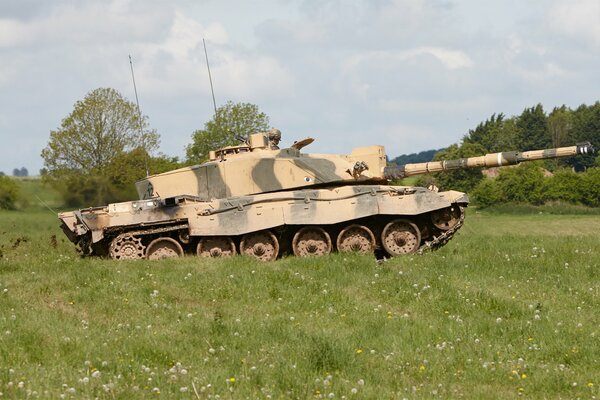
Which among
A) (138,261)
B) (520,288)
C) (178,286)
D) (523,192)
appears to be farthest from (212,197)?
(523,192)

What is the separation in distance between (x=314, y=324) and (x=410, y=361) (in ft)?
8.35

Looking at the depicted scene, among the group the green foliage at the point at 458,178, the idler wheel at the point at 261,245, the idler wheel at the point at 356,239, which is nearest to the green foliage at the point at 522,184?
the green foliage at the point at 458,178

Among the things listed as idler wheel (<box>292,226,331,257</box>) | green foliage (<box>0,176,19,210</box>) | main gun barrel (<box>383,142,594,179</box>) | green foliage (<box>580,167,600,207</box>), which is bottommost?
green foliage (<box>580,167,600,207</box>)

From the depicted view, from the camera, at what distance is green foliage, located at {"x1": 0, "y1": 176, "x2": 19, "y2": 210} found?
26.9 m

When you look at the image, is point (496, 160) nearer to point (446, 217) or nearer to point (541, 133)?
point (446, 217)

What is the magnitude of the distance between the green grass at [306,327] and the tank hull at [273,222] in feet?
3.22

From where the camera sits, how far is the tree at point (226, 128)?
1758 inches

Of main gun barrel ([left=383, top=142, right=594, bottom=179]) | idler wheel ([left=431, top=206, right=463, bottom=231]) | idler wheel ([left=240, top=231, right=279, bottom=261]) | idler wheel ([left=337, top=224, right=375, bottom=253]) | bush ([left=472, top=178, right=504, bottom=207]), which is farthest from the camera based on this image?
bush ([left=472, top=178, right=504, bottom=207])

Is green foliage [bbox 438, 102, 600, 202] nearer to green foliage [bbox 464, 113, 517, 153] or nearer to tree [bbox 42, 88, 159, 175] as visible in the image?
green foliage [bbox 464, 113, 517, 153]

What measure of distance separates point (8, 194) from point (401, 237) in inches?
484

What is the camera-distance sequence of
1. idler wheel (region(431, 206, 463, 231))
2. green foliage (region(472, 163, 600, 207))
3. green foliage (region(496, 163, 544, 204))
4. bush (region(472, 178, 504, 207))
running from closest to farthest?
1. idler wheel (region(431, 206, 463, 231))
2. green foliage (region(472, 163, 600, 207))
3. bush (region(472, 178, 504, 207))
4. green foliage (region(496, 163, 544, 204))

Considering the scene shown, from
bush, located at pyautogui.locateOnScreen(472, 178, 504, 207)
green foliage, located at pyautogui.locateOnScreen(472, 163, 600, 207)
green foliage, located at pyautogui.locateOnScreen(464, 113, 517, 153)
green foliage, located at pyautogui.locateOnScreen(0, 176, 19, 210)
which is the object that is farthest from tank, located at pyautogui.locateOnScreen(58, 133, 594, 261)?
green foliage, located at pyautogui.locateOnScreen(464, 113, 517, 153)

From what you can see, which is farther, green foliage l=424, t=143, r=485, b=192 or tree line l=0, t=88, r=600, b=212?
green foliage l=424, t=143, r=485, b=192

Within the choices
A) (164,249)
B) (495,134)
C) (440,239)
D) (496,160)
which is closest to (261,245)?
(164,249)
